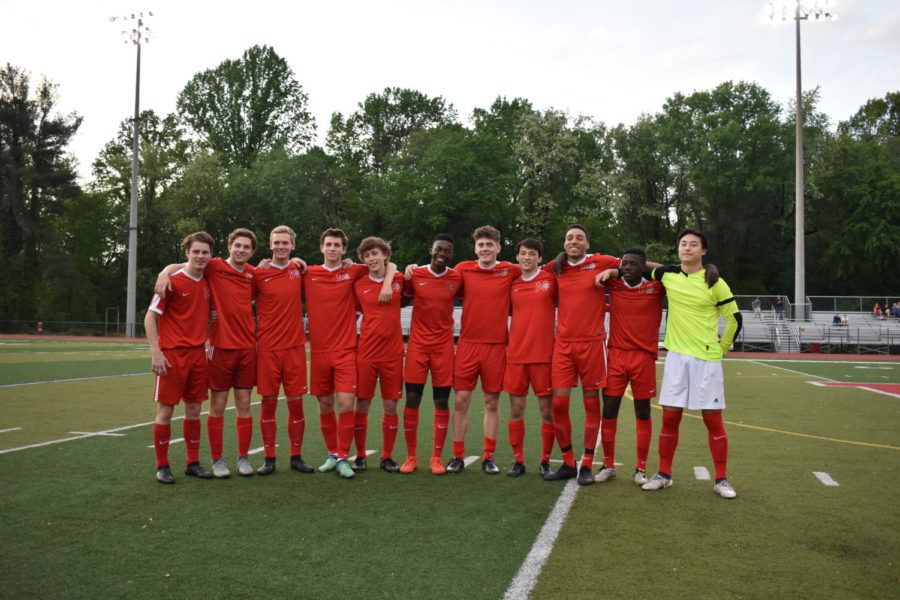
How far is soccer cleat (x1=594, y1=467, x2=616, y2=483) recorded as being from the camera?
6.02 m

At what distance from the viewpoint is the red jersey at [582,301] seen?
6016mm

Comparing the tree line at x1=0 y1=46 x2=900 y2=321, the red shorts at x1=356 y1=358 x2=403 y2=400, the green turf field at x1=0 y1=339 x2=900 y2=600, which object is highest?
the tree line at x1=0 y1=46 x2=900 y2=321

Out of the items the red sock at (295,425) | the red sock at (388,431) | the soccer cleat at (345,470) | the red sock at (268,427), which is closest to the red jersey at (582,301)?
the red sock at (388,431)

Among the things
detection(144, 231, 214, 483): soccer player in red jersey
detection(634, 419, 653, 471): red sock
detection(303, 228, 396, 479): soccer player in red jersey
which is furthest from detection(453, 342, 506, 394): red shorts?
detection(144, 231, 214, 483): soccer player in red jersey

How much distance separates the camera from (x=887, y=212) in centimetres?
4500

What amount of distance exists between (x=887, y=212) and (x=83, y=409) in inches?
1936

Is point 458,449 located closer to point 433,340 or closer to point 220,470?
point 433,340

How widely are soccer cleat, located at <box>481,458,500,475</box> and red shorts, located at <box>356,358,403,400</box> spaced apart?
1.00 meters

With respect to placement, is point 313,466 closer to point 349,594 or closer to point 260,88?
point 349,594

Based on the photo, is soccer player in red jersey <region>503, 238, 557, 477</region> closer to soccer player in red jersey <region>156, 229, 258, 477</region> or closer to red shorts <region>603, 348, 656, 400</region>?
red shorts <region>603, 348, 656, 400</region>

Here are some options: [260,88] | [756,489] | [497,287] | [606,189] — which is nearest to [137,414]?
[497,287]

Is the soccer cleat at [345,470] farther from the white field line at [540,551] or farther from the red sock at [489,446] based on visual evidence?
the white field line at [540,551]

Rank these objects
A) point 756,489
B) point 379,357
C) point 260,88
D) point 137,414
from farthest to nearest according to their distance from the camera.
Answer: point 260,88
point 137,414
point 379,357
point 756,489

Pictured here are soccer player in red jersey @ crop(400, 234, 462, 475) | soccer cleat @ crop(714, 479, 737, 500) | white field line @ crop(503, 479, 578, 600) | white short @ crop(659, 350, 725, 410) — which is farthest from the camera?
soccer player in red jersey @ crop(400, 234, 462, 475)
